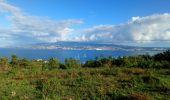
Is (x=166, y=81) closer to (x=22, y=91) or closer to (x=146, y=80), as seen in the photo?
(x=146, y=80)

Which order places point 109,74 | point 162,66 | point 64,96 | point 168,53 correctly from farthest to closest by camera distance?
point 168,53 → point 162,66 → point 109,74 → point 64,96

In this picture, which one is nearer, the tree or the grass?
the grass

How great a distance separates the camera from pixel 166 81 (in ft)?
64.2

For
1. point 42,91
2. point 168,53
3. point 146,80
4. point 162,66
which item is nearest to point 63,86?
point 42,91

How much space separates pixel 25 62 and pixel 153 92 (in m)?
24.9

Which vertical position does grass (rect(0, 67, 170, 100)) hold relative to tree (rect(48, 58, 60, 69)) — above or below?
above

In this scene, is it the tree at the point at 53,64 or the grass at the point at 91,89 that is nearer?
the grass at the point at 91,89

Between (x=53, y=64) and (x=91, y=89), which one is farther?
(x=53, y=64)

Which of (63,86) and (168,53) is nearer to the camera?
(63,86)

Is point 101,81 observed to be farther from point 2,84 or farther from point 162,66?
point 162,66

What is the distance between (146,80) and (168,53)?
17942mm

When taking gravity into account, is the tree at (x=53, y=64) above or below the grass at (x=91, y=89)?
below

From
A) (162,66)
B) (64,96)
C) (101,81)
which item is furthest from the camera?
(162,66)

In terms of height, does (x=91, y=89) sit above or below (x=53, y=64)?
above
